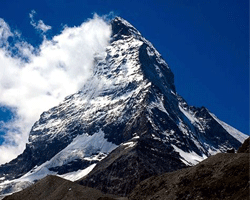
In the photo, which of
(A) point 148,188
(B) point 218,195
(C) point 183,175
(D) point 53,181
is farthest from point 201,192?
(D) point 53,181

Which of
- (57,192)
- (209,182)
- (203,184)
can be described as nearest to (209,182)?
(209,182)

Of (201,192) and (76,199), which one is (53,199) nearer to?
(76,199)

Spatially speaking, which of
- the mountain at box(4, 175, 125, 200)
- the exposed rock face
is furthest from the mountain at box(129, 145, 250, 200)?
the mountain at box(4, 175, 125, 200)

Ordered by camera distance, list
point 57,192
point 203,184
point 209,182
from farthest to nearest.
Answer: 1. point 57,192
2. point 203,184
3. point 209,182

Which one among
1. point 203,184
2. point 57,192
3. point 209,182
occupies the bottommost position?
point 209,182

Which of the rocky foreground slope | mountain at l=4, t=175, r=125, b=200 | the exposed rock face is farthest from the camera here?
mountain at l=4, t=175, r=125, b=200

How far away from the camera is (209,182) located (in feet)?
288

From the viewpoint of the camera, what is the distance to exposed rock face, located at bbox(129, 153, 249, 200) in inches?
3174

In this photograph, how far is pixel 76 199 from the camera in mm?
118125

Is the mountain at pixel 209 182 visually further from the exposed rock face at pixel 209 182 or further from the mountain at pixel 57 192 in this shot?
the mountain at pixel 57 192

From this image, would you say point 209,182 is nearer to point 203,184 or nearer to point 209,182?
point 209,182

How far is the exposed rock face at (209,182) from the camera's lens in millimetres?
80625

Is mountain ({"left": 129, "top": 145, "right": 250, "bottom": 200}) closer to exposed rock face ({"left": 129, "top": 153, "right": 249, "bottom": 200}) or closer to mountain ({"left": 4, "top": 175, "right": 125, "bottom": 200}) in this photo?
exposed rock face ({"left": 129, "top": 153, "right": 249, "bottom": 200})

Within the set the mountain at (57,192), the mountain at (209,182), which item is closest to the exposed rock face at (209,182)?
the mountain at (209,182)
